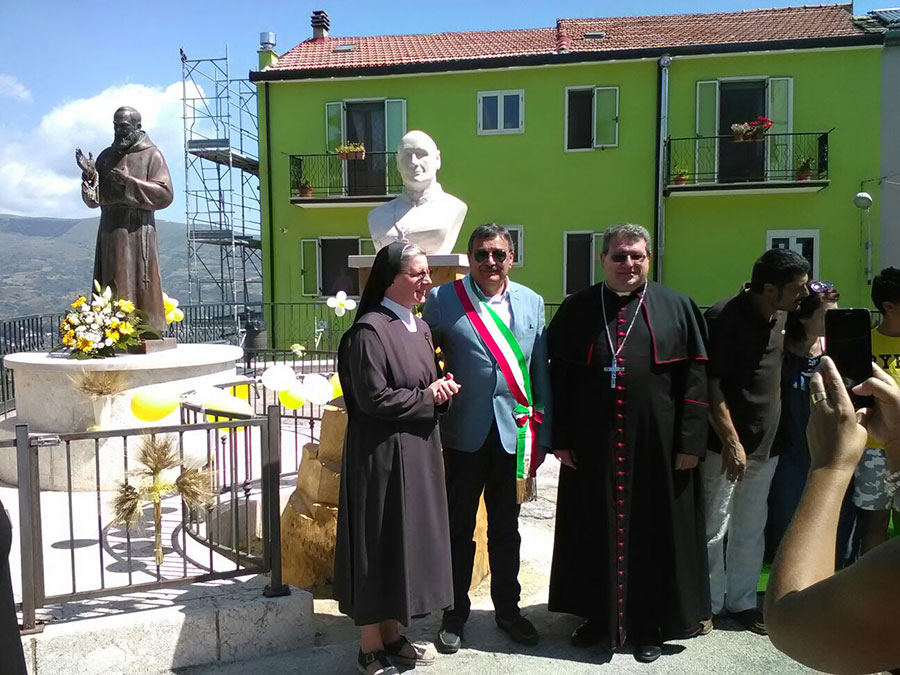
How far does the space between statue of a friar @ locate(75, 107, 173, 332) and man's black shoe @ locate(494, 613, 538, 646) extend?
13.7 ft

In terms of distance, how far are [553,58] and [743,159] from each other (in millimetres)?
4962

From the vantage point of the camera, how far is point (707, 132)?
53.8 ft

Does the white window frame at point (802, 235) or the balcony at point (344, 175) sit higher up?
the balcony at point (344, 175)

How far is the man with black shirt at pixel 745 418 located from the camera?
3619 millimetres

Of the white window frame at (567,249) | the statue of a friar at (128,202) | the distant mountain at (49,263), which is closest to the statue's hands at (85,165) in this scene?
the statue of a friar at (128,202)

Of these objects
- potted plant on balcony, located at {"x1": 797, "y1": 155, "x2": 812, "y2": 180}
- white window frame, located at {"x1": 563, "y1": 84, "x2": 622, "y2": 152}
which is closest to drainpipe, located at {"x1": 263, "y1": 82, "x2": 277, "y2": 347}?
white window frame, located at {"x1": 563, "y1": 84, "x2": 622, "y2": 152}

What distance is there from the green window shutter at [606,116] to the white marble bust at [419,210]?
12557 mm

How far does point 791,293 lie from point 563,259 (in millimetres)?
13501

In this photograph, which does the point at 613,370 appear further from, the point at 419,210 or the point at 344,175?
the point at 344,175

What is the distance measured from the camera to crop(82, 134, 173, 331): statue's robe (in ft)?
20.1

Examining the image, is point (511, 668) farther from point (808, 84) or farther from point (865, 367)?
point (808, 84)

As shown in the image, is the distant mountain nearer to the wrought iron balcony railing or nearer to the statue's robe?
the wrought iron balcony railing

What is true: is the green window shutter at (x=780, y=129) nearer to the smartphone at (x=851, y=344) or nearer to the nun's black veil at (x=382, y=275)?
the nun's black veil at (x=382, y=275)

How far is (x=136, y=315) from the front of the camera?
20.3 ft
